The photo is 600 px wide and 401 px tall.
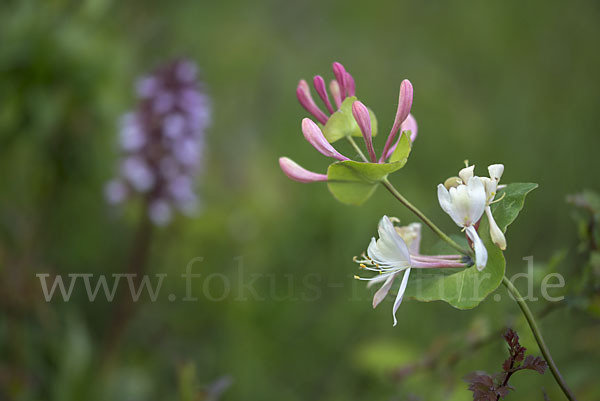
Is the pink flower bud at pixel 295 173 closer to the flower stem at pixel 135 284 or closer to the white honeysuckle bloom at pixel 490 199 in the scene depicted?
the white honeysuckle bloom at pixel 490 199

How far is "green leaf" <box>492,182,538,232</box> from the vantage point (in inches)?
14.0

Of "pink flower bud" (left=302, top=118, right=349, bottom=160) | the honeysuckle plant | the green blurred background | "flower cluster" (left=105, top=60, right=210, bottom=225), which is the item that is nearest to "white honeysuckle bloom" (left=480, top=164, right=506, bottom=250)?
the honeysuckle plant

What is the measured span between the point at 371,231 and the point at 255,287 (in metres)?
Result: 0.31

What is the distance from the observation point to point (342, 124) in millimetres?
382

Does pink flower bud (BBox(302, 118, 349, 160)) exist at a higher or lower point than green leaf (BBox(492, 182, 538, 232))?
higher

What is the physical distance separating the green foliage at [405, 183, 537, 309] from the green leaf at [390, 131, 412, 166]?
0.27 ft

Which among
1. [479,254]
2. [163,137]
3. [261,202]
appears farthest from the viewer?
[261,202]

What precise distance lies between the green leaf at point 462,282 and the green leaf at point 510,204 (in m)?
0.01

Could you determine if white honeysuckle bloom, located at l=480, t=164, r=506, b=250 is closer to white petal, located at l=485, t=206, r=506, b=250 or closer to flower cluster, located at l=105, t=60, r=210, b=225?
white petal, located at l=485, t=206, r=506, b=250

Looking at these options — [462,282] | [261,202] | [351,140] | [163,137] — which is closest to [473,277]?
[462,282]

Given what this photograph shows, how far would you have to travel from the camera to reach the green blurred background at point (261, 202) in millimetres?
927

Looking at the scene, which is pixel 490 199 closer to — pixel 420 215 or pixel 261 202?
pixel 420 215

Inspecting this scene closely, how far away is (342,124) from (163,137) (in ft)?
2.27

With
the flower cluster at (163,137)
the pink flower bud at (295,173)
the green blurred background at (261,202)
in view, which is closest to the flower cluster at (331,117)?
the pink flower bud at (295,173)
